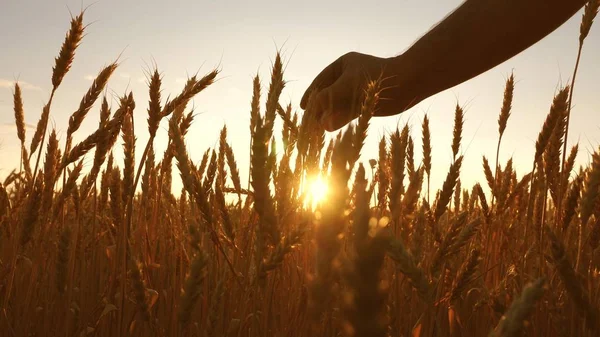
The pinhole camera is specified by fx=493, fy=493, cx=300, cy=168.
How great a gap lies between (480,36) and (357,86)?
0.57 metres

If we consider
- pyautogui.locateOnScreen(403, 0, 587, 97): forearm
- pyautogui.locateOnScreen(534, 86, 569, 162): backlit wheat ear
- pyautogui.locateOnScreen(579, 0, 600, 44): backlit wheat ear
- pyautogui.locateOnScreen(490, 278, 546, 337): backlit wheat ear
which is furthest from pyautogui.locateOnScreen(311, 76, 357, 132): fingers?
pyautogui.locateOnScreen(490, 278, 546, 337): backlit wheat ear

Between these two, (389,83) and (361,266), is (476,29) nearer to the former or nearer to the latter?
(389,83)

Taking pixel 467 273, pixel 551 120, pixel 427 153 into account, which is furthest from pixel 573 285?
pixel 427 153

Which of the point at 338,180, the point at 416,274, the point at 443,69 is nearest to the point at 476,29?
the point at 443,69

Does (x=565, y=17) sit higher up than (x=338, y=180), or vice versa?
(x=565, y=17)

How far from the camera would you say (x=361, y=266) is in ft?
1.43

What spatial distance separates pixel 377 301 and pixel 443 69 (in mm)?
1939

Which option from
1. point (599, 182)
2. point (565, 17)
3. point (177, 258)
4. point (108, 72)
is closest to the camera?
point (599, 182)

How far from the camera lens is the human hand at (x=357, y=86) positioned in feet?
7.01

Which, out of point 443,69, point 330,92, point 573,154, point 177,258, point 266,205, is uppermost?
point 443,69

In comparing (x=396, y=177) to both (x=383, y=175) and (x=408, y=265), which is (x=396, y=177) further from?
(x=383, y=175)

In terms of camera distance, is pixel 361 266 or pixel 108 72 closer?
pixel 361 266

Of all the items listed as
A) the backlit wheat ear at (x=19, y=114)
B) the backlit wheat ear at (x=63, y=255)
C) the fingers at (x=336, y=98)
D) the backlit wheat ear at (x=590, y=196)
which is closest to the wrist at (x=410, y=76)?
the fingers at (x=336, y=98)

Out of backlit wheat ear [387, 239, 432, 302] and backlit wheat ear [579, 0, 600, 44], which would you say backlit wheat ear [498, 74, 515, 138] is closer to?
backlit wheat ear [579, 0, 600, 44]
